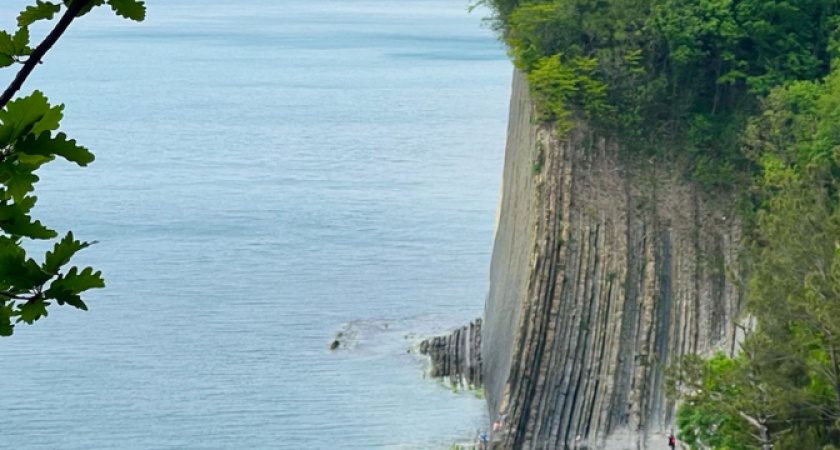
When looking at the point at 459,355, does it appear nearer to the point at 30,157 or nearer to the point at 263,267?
the point at 263,267

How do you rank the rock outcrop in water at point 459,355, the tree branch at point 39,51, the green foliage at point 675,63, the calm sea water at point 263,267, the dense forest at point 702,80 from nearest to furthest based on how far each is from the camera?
the tree branch at point 39,51
the dense forest at point 702,80
the green foliage at point 675,63
the calm sea water at point 263,267
the rock outcrop in water at point 459,355

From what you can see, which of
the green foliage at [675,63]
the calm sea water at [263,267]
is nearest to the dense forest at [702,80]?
the green foliage at [675,63]

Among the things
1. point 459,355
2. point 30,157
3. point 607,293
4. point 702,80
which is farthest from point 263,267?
point 30,157

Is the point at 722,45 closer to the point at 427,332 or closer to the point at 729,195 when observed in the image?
the point at 729,195

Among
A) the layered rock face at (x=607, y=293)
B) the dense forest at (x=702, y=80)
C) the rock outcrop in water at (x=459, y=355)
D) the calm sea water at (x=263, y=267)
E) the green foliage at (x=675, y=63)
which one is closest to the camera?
the dense forest at (x=702, y=80)

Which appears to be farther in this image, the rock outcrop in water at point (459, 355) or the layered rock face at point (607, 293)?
the rock outcrop in water at point (459, 355)

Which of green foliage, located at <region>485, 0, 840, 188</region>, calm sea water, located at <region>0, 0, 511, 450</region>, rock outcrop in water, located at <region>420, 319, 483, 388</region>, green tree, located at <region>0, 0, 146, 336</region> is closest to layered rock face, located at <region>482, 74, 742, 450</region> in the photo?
green foliage, located at <region>485, 0, 840, 188</region>

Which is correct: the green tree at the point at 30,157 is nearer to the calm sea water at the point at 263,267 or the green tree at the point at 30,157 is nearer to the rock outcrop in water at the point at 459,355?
the calm sea water at the point at 263,267
